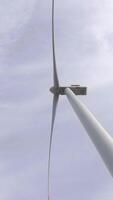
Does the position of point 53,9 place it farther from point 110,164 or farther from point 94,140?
point 110,164

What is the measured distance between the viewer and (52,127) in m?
47.0

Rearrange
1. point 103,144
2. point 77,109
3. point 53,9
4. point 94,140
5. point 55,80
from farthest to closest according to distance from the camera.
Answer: point 55,80, point 53,9, point 77,109, point 94,140, point 103,144

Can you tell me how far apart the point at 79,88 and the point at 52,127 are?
4844 millimetres

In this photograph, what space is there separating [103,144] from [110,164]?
80.2 inches

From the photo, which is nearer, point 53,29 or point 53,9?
point 53,9

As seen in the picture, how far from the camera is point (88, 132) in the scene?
2425 cm

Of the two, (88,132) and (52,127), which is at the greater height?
(88,132)

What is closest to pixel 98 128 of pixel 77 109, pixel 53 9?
pixel 77 109

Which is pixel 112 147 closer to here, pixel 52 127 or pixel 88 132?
pixel 88 132

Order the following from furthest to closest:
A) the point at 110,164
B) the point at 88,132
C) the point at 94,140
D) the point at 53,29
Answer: the point at 53,29
the point at 88,132
the point at 94,140
the point at 110,164

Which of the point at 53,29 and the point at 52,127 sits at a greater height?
the point at 53,29

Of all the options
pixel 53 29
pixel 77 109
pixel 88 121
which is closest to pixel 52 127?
pixel 53 29

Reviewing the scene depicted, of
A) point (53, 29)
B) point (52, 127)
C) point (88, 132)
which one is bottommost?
point (52, 127)

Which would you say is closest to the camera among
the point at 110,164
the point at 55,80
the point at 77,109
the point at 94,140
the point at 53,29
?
the point at 110,164
